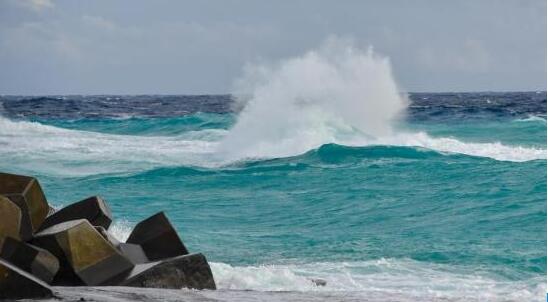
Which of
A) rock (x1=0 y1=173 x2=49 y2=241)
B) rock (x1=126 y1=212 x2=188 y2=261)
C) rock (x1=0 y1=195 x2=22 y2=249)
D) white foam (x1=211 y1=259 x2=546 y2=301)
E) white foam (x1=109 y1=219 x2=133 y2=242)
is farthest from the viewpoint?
white foam (x1=109 y1=219 x2=133 y2=242)

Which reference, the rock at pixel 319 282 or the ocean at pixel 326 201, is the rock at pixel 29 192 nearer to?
the ocean at pixel 326 201

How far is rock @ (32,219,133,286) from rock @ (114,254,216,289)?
157 millimetres

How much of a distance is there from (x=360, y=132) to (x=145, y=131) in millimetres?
12912

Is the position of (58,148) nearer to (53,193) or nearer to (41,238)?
(53,193)

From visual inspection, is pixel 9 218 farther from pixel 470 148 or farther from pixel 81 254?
pixel 470 148

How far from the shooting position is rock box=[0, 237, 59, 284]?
6164 mm

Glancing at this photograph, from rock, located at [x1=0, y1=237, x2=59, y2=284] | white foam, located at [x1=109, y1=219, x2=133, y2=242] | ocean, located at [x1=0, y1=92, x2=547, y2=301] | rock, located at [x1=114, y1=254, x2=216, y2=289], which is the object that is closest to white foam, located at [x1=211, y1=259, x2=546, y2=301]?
ocean, located at [x1=0, y1=92, x2=547, y2=301]

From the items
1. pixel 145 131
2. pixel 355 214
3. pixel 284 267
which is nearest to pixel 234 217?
pixel 355 214

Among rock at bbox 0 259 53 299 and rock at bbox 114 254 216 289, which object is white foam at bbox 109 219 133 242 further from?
rock at bbox 0 259 53 299

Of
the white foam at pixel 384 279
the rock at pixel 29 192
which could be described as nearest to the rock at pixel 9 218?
the rock at pixel 29 192

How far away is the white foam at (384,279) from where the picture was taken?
8.53 meters

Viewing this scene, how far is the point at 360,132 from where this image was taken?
3098 cm

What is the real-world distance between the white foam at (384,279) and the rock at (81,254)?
5.85ft

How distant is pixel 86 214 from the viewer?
8.06m
